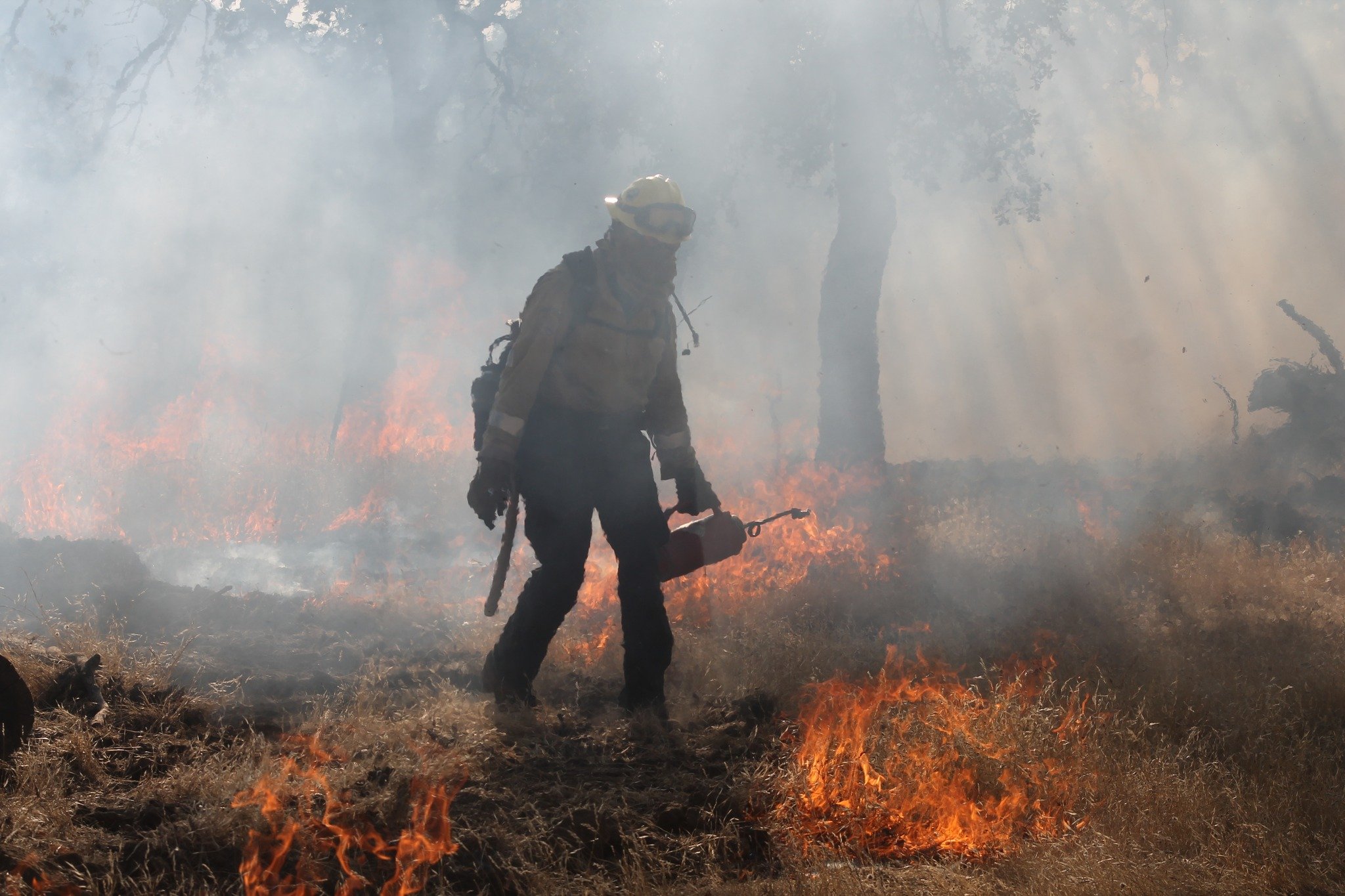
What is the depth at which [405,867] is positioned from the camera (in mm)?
2652

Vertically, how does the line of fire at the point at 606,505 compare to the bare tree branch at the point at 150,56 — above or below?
below

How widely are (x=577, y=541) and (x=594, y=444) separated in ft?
1.46

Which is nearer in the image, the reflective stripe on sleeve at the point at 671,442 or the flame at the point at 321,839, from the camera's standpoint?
the flame at the point at 321,839

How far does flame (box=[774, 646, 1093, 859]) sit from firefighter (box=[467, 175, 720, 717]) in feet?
3.10

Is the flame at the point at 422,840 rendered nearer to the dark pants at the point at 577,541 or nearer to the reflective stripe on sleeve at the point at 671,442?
the dark pants at the point at 577,541

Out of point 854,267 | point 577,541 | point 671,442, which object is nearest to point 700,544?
point 671,442

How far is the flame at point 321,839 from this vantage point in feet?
8.34

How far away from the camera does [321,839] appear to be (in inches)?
107

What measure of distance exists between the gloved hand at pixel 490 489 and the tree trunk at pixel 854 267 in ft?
23.3

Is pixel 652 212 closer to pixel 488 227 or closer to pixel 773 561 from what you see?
pixel 773 561

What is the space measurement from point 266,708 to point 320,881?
1869 mm

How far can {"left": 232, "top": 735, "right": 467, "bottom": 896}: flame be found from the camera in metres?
2.54

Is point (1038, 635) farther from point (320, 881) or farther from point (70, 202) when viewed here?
point (70, 202)

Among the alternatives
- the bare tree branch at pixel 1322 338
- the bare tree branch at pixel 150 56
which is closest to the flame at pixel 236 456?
the bare tree branch at pixel 150 56
